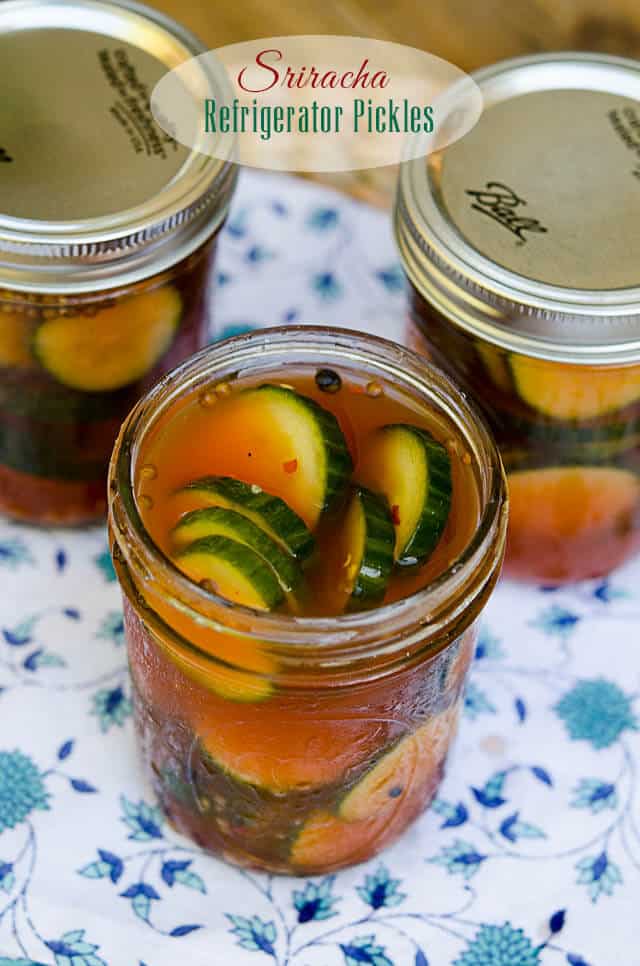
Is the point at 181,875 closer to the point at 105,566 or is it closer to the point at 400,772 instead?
the point at 400,772

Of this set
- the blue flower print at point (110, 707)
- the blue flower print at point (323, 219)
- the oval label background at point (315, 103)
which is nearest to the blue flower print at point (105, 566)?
the blue flower print at point (110, 707)

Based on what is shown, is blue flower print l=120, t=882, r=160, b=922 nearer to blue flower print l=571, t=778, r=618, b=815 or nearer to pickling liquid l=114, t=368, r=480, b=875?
pickling liquid l=114, t=368, r=480, b=875

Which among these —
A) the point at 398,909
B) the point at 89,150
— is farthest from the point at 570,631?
A: the point at 89,150

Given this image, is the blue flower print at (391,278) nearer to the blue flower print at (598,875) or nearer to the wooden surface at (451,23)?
the wooden surface at (451,23)

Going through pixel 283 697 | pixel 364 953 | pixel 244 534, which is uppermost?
pixel 244 534

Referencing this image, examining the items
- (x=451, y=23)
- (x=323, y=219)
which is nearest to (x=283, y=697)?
(x=323, y=219)

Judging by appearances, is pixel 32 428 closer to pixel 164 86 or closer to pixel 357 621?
pixel 164 86

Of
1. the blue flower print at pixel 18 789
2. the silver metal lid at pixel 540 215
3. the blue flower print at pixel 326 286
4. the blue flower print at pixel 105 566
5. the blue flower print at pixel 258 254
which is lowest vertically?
the blue flower print at pixel 18 789
